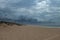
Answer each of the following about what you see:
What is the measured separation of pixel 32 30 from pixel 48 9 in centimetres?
33

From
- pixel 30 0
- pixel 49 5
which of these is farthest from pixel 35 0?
pixel 49 5

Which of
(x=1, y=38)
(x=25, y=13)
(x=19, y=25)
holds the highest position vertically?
(x=25, y=13)

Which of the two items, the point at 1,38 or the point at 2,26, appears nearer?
the point at 1,38

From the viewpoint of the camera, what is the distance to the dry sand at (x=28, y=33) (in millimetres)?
1703

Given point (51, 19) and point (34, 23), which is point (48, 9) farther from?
point (34, 23)

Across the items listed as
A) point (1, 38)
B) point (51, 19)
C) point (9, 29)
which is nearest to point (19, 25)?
point (9, 29)

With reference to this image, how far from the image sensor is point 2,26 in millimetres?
1917

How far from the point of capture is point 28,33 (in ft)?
5.78

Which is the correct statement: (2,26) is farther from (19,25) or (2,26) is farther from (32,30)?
(32,30)

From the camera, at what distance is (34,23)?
1.87 m

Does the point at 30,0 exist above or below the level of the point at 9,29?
above

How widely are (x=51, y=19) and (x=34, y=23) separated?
22cm

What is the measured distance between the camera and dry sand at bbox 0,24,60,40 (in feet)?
5.59

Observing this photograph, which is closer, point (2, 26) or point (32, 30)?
point (32, 30)
